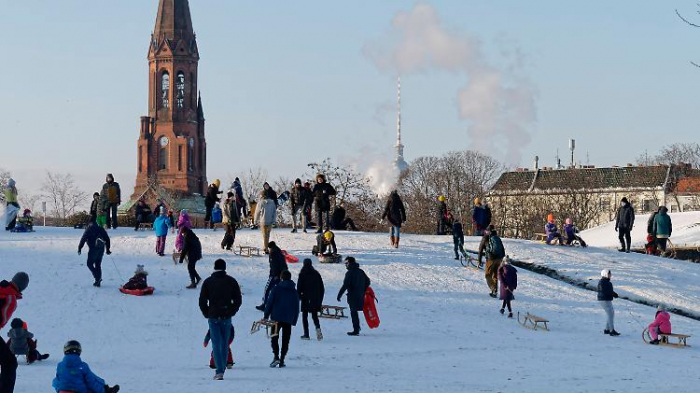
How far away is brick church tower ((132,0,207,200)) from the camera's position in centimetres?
12788

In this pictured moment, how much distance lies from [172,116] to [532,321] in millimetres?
108488

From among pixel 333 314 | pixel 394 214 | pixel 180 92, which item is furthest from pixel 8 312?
pixel 180 92

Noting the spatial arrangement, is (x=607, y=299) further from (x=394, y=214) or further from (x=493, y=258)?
(x=394, y=214)

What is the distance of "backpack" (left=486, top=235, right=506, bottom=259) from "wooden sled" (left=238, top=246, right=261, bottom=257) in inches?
287

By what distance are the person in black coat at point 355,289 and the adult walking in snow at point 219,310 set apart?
5753 mm

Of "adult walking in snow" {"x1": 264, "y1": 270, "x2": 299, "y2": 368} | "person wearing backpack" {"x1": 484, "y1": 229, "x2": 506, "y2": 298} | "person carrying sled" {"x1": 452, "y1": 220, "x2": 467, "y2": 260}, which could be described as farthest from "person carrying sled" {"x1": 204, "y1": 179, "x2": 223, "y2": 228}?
"adult walking in snow" {"x1": 264, "y1": 270, "x2": 299, "y2": 368}

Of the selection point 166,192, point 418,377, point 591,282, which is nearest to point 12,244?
point 591,282

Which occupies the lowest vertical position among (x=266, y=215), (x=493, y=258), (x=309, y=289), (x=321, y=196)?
(x=309, y=289)

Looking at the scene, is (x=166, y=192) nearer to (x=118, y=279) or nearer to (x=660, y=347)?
(x=118, y=279)

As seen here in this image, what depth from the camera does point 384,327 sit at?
78.9ft

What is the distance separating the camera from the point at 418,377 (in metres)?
17.8

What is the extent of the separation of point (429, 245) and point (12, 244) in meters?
13.0

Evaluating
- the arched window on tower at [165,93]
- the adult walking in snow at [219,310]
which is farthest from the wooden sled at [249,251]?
the arched window on tower at [165,93]

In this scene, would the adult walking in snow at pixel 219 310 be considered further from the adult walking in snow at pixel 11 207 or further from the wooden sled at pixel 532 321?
the adult walking in snow at pixel 11 207
